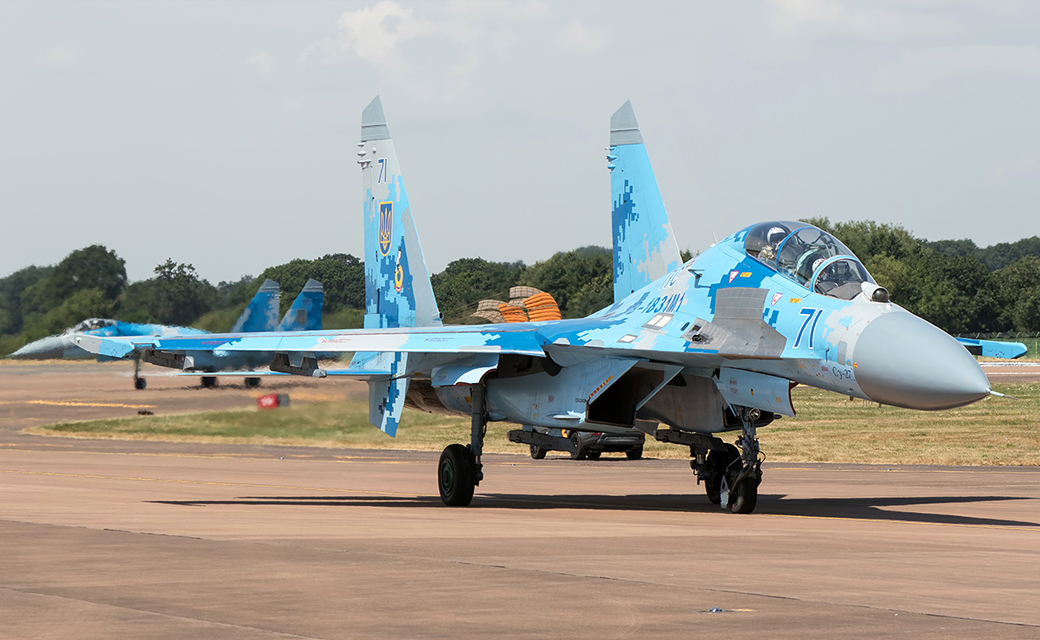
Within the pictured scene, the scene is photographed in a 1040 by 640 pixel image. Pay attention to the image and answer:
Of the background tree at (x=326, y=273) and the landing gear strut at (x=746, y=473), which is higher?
the background tree at (x=326, y=273)

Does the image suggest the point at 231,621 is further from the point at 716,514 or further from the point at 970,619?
the point at 716,514

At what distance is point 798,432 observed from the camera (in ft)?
124

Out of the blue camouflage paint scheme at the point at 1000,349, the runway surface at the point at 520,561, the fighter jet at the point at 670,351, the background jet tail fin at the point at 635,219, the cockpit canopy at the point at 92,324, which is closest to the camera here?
the runway surface at the point at 520,561

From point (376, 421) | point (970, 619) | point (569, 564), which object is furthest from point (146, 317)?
point (970, 619)

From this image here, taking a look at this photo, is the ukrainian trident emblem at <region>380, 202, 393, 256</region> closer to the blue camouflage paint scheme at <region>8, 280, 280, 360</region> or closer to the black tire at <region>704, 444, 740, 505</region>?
the black tire at <region>704, 444, 740, 505</region>

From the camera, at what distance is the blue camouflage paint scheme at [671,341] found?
42.2 feet

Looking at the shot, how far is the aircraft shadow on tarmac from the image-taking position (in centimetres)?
1622

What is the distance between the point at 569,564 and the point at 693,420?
6350 millimetres

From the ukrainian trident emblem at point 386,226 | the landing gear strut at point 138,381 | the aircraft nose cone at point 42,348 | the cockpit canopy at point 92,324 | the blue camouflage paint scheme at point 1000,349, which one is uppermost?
the ukrainian trident emblem at point 386,226

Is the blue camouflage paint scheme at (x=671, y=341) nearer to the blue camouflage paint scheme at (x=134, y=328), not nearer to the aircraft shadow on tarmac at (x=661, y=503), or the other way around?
the aircraft shadow on tarmac at (x=661, y=503)

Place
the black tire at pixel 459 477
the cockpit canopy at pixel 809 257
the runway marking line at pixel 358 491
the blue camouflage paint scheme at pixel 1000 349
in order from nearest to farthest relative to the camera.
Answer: the cockpit canopy at pixel 809 257 → the runway marking line at pixel 358 491 → the blue camouflage paint scheme at pixel 1000 349 → the black tire at pixel 459 477

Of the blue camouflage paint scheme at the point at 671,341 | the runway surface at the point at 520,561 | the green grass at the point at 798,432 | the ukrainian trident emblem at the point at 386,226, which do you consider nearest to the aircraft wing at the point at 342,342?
the blue camouflage paint scheme at the point at 671,341

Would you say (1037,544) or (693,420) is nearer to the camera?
(1037,544)

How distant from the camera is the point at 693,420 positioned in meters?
16.4
